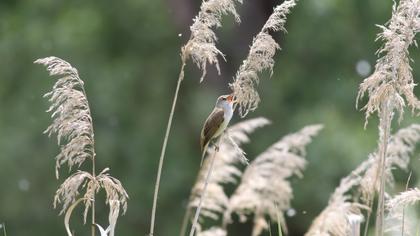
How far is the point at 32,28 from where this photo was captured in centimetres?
1449

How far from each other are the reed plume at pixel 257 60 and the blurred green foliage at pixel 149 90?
29.5 ft

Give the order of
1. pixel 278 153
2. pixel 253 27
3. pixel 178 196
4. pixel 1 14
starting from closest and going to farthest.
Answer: pixel 278 153, pixel 178 196, pixel 253 27, pixel 1 14

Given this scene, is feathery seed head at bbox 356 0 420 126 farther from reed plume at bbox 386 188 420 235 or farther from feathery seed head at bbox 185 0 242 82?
feathery seed head at bbox 185 0 242 82

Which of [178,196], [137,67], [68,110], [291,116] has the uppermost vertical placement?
[137,67]

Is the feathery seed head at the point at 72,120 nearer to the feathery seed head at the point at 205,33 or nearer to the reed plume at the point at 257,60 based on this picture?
the feathery seed head at the point at 205,33

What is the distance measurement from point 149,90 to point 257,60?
11002 millimetres

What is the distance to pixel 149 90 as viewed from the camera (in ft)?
46.6

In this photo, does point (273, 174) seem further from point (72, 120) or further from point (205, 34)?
point (72, 120)

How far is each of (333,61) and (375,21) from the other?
91 centimetres

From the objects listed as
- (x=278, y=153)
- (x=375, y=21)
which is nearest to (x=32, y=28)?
(x=375, y=21)

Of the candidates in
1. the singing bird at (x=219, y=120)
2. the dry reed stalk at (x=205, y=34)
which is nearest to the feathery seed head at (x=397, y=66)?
the dry reed stalk at (x=205, y=34)

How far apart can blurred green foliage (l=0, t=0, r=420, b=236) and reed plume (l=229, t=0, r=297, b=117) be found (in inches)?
354

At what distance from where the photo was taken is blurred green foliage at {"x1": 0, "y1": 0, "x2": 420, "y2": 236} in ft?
42.5

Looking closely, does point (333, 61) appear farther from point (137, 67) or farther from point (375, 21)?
point (137, 67)
